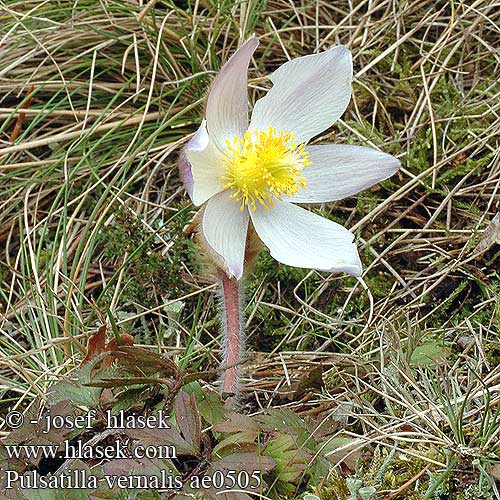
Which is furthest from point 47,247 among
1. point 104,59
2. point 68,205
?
point 104,59

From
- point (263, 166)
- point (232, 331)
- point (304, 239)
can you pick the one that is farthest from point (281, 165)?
point (232, 331)

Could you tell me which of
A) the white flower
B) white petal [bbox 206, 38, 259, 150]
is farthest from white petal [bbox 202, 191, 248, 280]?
white petal [bbox 206, 38, 259, 150]

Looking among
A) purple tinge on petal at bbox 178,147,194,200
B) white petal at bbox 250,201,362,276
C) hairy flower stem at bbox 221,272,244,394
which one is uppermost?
purple tinge on petal at bbox 178,147,194,200

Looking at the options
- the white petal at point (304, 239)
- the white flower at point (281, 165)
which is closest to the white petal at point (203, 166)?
the white flower at point (281, 165)

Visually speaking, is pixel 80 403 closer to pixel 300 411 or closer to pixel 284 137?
pixel 300 411

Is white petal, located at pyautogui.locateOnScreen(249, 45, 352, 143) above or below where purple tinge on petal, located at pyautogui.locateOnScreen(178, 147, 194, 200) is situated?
above

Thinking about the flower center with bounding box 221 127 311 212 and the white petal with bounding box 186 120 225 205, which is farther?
the flower center with bounding box 221 127 311 212

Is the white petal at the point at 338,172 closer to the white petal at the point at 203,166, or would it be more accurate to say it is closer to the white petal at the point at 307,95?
the white petal at the point at 307,95

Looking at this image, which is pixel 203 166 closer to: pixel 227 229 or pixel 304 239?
pixel 227 229

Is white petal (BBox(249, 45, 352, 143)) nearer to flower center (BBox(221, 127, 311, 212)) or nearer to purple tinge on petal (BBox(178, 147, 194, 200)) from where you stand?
flower center (BBox(221, 127, 311, 212))
